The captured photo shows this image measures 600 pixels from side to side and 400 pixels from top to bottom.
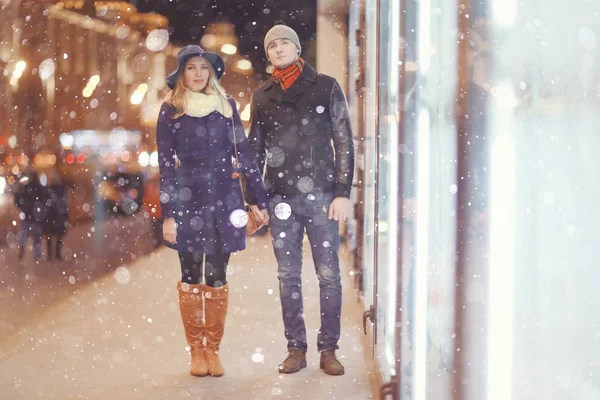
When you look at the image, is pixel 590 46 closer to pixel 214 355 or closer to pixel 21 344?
pixel 214 355

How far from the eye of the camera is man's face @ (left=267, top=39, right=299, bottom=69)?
3869mm

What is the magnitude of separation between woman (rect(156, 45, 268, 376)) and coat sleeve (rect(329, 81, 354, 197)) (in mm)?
394

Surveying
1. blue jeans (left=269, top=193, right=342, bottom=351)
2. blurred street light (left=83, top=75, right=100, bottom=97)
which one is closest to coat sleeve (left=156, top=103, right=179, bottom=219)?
blue jeans (left=269, top=193, right=342, bottom=351)

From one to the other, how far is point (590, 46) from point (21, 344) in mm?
4087

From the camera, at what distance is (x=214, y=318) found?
4.01 metres

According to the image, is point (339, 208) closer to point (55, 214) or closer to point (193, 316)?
point (193, 316)

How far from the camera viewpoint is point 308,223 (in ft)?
13.0

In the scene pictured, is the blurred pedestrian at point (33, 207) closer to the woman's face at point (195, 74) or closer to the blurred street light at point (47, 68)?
the woman's face at point (195, 74)

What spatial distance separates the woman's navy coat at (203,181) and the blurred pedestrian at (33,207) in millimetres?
5199

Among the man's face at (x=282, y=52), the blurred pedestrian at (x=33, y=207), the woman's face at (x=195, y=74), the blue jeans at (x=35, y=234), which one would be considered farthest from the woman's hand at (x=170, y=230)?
the blue jeans at (x=35, y=234)

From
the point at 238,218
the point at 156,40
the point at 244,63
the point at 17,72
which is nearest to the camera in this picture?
the point at 238,218

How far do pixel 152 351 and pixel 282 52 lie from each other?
72.5 inches

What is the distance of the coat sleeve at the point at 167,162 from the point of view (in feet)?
12.9

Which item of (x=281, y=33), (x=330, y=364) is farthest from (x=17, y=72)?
(x=330, y=364)
